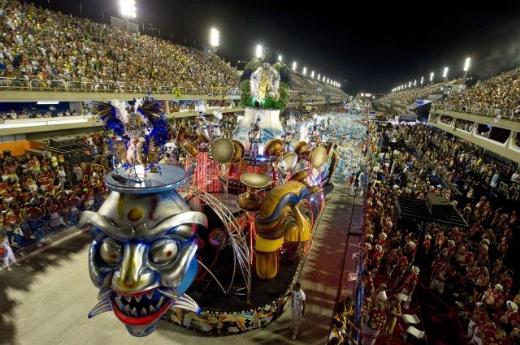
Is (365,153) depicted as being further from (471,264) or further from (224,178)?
(224,178)

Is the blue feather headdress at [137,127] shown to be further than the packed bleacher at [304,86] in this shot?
No

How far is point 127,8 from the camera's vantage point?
32.6m

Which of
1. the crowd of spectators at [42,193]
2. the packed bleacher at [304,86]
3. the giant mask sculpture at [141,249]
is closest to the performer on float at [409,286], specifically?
the giant mask sculpture at [141,249]

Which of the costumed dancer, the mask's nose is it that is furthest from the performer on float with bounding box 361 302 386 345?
the mask's nose

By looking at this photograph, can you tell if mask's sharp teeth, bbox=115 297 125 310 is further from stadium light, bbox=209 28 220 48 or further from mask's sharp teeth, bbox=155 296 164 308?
stadium light, bbox=209 28 220 48

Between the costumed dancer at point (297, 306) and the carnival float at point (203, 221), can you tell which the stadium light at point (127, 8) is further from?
the costumed dancer at point (297, 306)

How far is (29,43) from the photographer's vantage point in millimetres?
18547

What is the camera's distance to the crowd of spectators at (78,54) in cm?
1717

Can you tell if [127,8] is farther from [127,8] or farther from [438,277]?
[438,277]

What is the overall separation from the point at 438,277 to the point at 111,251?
28.9 ft

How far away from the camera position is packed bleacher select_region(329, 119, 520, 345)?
6.61 m

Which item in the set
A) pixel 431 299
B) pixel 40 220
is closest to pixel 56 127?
pixel 40 220

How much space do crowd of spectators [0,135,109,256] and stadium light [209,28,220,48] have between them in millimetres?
42548

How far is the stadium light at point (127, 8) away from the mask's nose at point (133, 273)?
35.8m
